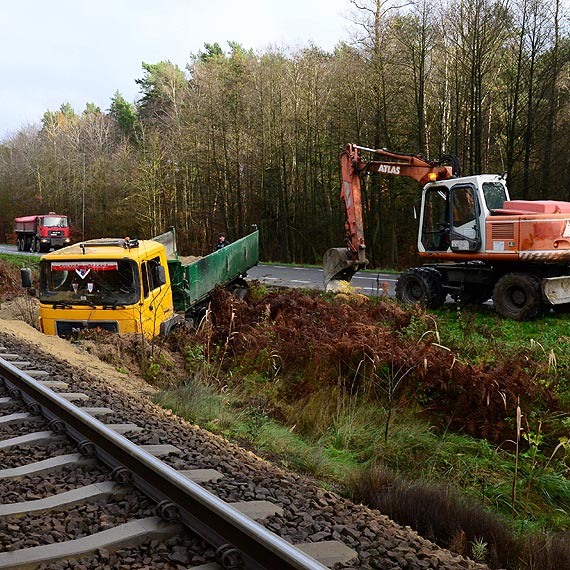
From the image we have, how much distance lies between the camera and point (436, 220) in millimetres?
14234

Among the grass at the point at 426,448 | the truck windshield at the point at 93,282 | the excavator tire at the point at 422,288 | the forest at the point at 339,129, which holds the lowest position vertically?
the grass at the point at 426,448

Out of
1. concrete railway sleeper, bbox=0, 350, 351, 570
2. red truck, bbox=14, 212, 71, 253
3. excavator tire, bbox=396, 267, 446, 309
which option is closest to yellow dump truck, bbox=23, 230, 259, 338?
concrete railway sleeper, bbox=0, 350, 351, 570

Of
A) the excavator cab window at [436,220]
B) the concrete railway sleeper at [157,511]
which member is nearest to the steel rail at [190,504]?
the concrete railway sleeper at [157,511]

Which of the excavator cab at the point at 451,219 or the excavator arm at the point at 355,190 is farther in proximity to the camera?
the excavator arm at the point at 355,190

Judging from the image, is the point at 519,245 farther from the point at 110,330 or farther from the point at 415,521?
the point at 415,521

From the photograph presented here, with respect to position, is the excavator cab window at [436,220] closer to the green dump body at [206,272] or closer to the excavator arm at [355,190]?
the excavator arm at [355,190]

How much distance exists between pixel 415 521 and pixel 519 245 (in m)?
9.34

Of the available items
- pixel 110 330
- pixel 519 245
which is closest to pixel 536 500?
pixel 110 330

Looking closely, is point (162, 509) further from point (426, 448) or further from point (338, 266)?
point (338, 266)

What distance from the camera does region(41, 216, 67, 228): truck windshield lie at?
4347cm

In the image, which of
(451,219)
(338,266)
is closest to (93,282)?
(338,266)

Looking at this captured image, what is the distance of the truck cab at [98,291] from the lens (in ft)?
32.0

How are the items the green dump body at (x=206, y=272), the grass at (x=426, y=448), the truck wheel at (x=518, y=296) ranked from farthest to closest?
the green dump body at (x=206, y=272) → the truck wheel at (x=518, y=296) → the grass at (x=426, y=448)

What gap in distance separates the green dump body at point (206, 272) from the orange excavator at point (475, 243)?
2.29m
